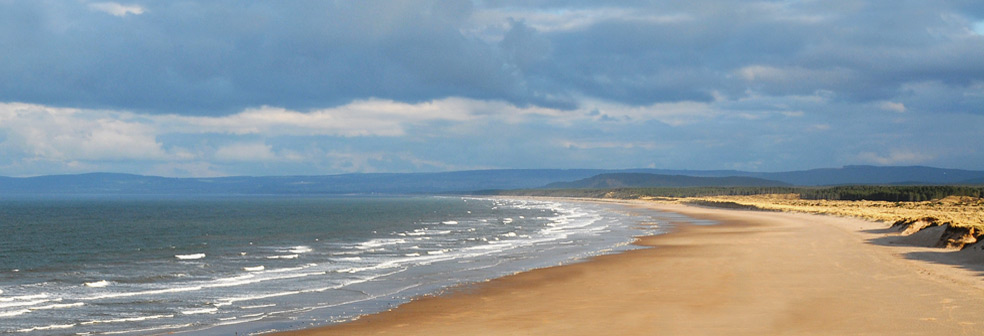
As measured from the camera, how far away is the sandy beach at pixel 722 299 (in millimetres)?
15789

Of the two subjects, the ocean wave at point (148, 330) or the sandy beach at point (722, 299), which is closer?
the sandy beach at point (722, 299)

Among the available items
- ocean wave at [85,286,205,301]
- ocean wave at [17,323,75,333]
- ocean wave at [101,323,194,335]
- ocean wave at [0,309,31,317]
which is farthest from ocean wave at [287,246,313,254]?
ocean wave at [101,323,194,335]

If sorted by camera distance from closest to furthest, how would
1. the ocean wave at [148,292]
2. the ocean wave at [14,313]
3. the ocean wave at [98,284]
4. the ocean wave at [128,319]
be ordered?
the ocean wave at [128,319] < the ocean wave at [14,313] < the ocean wave at [148,292] < the ocean wave at [98,284]

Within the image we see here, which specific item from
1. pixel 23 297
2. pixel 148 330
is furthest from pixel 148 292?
pixel 148 330

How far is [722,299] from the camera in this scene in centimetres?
1989

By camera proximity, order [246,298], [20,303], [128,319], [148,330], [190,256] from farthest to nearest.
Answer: [190,256]
[246,298]
[20,303]
[128,319]
[148,330]

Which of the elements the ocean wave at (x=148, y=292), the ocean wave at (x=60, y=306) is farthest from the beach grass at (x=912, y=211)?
the ocean wave at (x=60, y=306)

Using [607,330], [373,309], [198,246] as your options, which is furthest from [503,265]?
[198,246]

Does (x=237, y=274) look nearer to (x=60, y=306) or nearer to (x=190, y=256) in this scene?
(x=60, y=306)

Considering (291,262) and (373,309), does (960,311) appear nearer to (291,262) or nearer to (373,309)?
(373,309)

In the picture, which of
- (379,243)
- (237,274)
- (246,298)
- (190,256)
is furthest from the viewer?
(379,243)

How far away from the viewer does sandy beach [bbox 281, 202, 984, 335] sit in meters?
15.8

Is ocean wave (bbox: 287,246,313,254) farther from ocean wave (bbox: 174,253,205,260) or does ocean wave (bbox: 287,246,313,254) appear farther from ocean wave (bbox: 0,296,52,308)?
ocean wave (bbox: 0,296,52,308)

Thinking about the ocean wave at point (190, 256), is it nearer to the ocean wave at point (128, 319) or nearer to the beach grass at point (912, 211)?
the ocean wave at point (128, 319)
